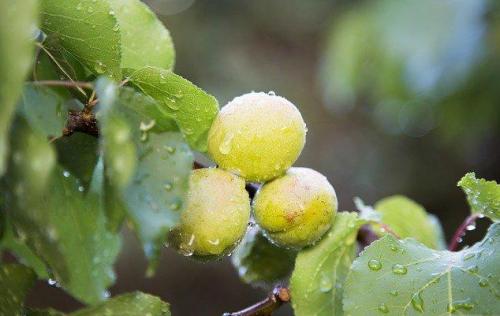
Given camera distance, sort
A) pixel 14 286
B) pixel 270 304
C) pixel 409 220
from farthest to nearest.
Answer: pixel 409 220 → pixel 270 304 → pixel 14 286

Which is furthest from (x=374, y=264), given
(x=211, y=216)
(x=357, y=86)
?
(x=357, y=86)

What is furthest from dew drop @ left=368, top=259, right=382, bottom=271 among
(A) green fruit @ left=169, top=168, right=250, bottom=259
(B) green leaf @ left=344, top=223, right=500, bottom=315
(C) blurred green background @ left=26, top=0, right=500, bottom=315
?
(C) blurred green background @ left=26, top=0, right=500, bottom=315

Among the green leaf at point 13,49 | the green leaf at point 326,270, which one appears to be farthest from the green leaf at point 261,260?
the green leaf at point 13,49

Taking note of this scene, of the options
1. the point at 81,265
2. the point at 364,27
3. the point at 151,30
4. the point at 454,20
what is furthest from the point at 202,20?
the point at 81,265

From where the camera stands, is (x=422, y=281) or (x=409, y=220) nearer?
(x=422, y=281)

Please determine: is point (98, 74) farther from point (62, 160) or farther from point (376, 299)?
point (376, 299)

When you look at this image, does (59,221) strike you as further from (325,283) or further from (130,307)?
(325,283)

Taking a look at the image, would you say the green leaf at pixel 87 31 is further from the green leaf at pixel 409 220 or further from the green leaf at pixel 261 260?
the green leaf at pixel 409 220

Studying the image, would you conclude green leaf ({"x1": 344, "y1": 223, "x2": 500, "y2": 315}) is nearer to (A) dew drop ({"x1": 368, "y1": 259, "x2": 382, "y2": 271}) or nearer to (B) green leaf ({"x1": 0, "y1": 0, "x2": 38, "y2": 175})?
(A) dew drop ({"x1": 368, "y1": 259, "x2": 382, "y2": 271})
